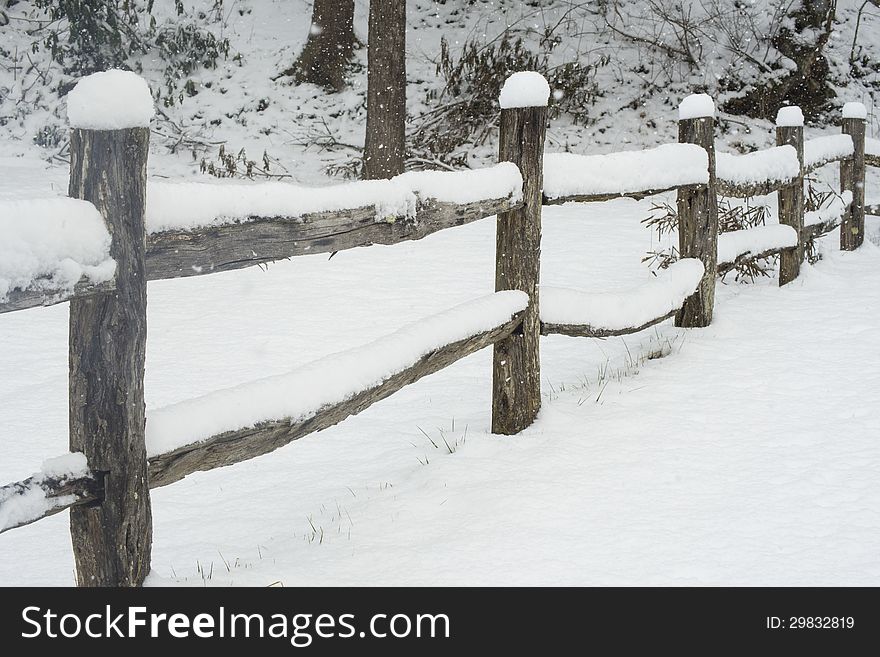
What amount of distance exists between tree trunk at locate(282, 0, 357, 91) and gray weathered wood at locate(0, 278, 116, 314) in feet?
37.6

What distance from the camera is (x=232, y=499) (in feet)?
12.9

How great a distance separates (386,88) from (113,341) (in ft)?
24.9

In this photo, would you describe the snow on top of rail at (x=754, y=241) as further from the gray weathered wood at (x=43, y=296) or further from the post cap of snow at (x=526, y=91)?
the gray weathered wood at (x=43, y=296)

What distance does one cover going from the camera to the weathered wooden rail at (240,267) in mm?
2207

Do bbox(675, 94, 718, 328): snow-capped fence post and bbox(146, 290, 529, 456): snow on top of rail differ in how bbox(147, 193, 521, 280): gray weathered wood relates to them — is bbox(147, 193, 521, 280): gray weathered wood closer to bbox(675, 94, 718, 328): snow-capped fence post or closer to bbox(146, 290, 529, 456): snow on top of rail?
bbox(146, 290, 529, 456): snow on top of rail

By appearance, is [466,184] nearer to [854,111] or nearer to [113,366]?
[113,366]

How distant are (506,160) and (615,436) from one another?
1.32 meters

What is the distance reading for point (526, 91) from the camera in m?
3.80

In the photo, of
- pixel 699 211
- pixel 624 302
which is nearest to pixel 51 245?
pixel 624 302

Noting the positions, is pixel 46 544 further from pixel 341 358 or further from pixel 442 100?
pixel 442 100

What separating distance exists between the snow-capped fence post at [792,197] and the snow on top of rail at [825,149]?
0.92 feet

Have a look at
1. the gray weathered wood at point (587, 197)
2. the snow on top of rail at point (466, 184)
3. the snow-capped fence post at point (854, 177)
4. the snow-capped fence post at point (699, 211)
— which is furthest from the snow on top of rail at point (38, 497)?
the snow-capped fence post at point (854, 177)

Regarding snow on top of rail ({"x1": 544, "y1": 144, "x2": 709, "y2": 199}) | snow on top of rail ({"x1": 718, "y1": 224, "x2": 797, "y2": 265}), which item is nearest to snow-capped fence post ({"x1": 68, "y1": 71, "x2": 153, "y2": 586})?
snow on top of rail ({"x1": 544, "y1": 144, "x2": 709, "y2": 199})
